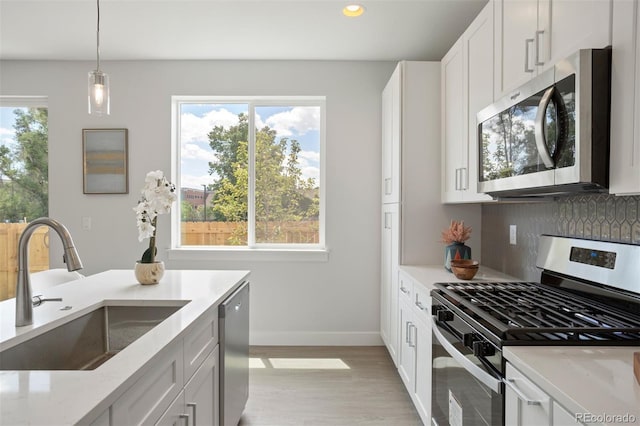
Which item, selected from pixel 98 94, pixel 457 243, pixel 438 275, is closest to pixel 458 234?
pixel 457 243

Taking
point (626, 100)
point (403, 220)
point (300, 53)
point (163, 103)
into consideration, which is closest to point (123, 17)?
point (163, 103)

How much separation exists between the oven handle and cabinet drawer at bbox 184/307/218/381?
1.00 metres

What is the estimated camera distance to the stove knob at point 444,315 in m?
1.65

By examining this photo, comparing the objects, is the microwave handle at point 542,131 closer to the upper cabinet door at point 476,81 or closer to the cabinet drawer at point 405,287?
the upper cabinet door at point 476,81

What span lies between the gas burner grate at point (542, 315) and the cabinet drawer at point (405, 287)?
1.85 feet

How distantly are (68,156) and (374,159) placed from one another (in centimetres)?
283

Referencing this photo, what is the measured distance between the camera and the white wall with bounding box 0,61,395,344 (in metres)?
3.61

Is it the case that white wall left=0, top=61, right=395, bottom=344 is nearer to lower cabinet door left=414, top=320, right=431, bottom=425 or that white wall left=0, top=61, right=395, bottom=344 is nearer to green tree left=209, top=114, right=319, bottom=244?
green tree left=209, top=114, right=319, bottom=244

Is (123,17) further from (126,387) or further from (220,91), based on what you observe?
(126,387)

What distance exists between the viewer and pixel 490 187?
1922mm

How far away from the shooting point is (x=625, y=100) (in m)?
1.14

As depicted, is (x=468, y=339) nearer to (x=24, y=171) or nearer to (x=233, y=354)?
(x=233, y=354)

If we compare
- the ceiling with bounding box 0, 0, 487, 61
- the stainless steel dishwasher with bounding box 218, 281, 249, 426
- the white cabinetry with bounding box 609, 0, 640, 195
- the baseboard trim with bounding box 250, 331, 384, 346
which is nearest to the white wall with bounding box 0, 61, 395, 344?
the baseboard trim with bounding box 250, 331, 384, 346

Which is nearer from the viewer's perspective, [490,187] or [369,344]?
[490,187]
